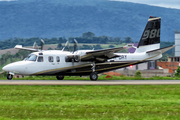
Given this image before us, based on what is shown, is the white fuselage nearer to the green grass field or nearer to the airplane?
the airplane

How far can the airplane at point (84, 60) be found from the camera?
3528 cm

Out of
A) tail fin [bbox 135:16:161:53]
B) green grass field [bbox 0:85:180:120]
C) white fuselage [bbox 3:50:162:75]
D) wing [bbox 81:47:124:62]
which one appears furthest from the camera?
tail fin [bbox 135:16:161:53]

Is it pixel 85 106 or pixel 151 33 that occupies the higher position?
pixel 151 33

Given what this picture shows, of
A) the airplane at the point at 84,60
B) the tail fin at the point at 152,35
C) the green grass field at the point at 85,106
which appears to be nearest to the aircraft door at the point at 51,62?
the airplane at the point at 84,60

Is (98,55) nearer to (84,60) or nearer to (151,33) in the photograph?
(84,60)

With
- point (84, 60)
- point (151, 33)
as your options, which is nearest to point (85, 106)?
point (84, 60)

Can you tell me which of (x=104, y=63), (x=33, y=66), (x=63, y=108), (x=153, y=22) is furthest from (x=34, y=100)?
(x=153, y=22)

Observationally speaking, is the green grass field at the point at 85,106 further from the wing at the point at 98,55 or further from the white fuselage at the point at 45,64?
the wing at the point at 98,55

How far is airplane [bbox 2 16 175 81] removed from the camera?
3528cm

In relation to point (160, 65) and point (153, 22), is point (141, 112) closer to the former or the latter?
point (153, 22)

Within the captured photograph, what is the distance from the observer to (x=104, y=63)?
1518 inches

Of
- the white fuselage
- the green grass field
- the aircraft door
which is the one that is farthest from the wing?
the green grass field

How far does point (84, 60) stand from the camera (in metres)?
37.4

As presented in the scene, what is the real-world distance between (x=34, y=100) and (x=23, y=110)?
334cm
